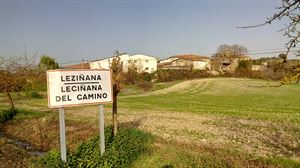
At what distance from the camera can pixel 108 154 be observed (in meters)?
6.59

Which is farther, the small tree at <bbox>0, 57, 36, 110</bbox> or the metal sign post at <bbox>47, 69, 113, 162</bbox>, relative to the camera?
the small tree at <bbox>0, 57, 36, 110</bbox>

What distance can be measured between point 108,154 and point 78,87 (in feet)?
5.57

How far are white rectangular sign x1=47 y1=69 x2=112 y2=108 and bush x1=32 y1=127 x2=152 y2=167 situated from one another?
47.3 inches

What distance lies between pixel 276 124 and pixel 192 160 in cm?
875

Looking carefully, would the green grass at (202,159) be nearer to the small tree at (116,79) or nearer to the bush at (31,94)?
the small tree at (116,79)

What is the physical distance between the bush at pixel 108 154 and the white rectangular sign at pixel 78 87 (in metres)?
1.20

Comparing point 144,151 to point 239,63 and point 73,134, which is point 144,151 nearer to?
point 73,134

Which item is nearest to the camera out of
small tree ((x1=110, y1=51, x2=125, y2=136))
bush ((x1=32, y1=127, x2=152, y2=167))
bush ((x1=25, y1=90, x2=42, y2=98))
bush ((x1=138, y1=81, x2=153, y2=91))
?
bush ((x1=32, y1=127, x2=152, y2=167))

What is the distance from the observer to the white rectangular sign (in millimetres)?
5941

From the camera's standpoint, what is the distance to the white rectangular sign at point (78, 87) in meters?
5.94

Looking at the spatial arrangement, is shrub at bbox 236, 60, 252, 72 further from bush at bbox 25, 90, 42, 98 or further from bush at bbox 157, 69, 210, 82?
bush at bbox 25, 90, 42, 98

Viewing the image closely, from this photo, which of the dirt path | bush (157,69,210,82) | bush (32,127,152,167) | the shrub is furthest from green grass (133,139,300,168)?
the shrub

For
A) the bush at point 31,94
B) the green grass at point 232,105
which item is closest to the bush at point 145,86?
the green grass at point 232,105

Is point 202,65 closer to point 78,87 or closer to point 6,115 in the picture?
point 6,115
